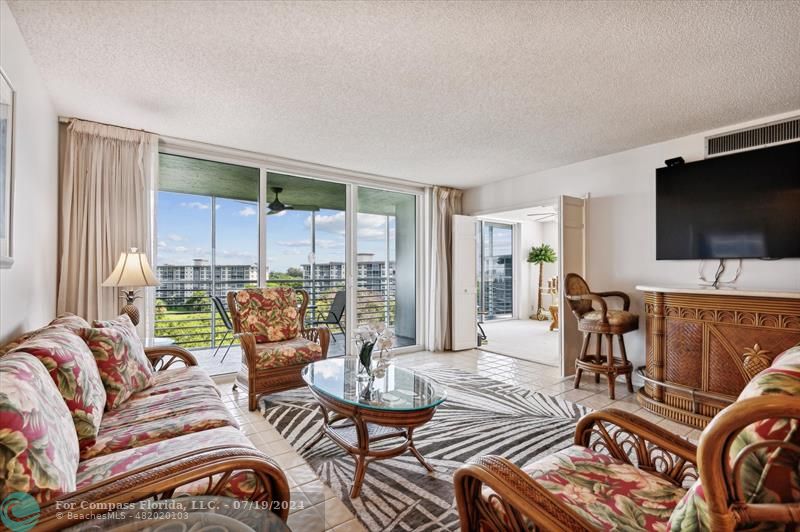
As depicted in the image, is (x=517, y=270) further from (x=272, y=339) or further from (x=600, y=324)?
(x=272, y=339)

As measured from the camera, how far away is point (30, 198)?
2.23m

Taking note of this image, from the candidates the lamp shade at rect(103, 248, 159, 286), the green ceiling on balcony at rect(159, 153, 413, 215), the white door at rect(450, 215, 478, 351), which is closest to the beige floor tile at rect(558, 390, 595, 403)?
the white door at rect(450, 215, 478, 351)

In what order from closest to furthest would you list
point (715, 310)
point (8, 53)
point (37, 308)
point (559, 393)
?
1. point (8, 53)
2. point (37, 308)
3. point (715, 310)
4. point (559, 393)

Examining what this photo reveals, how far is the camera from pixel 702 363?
9.50 feet

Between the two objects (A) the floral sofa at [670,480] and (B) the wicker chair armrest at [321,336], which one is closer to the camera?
(A) the floral sofa at [670,480]

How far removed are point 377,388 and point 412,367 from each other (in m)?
2.30

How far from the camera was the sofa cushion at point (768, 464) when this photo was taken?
70 centimetres

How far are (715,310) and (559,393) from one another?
4.71ft

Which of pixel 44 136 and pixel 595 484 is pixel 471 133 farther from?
pixel 44 136

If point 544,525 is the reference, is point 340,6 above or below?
above

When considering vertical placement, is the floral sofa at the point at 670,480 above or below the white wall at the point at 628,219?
below

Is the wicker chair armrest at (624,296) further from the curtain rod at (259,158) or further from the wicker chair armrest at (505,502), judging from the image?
the wicker chair armrest at (505,502)

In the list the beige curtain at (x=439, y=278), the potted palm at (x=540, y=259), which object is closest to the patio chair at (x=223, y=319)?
the beige curtain at (x=439, y=278)

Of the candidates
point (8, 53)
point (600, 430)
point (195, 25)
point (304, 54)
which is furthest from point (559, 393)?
point (8, 53)
